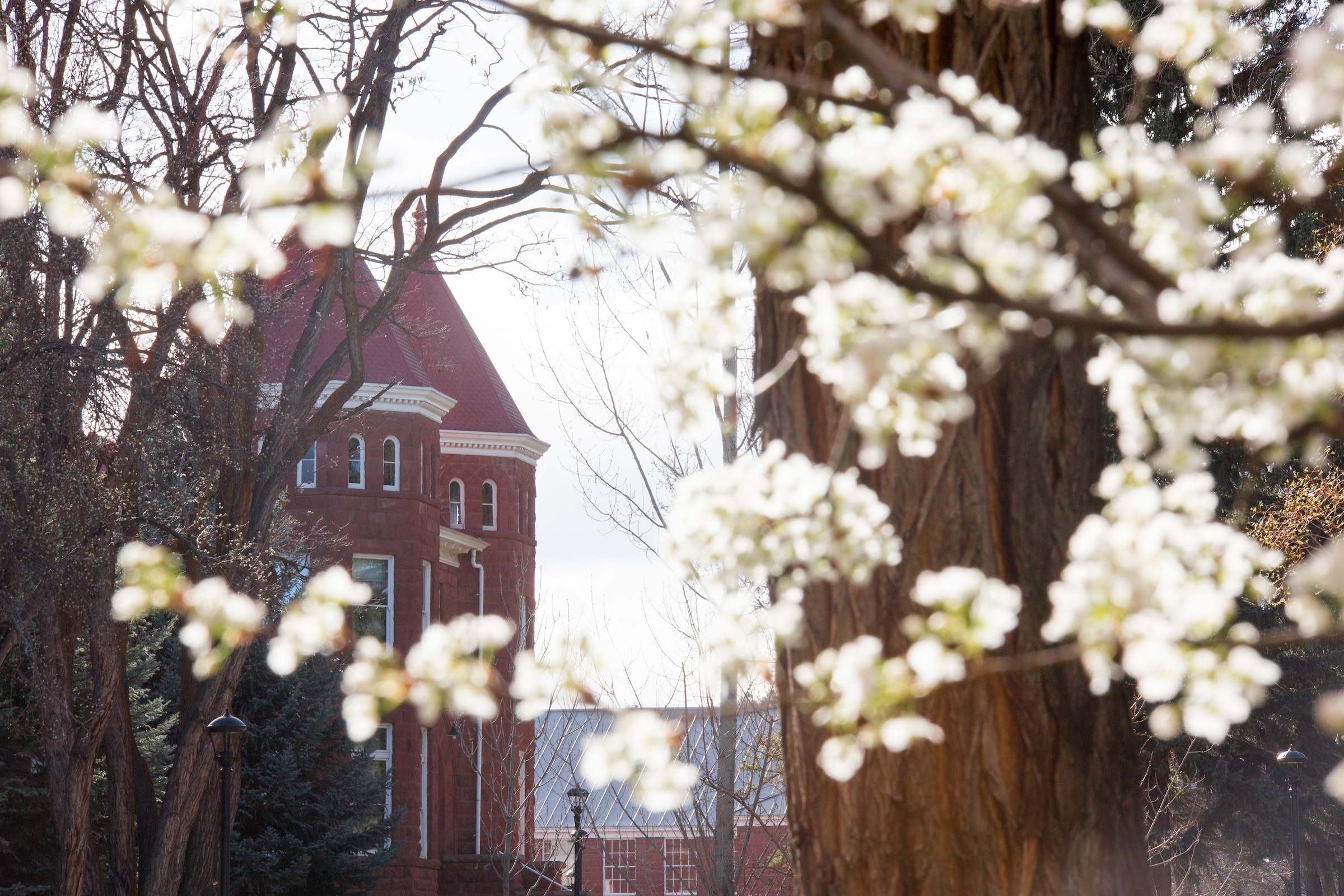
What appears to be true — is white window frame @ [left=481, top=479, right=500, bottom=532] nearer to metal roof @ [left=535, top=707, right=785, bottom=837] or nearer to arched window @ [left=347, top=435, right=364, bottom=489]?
metal roof @ [left=535, top=707, right=785, bottom=837]

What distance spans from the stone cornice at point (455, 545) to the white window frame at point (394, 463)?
197 centimetres

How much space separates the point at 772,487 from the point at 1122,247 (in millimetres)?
1015

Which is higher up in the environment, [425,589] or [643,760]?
[425,589]

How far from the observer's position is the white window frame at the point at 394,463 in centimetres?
2508

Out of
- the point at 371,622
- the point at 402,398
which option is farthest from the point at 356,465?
the point at 371,622

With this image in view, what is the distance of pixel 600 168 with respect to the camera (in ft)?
5.31

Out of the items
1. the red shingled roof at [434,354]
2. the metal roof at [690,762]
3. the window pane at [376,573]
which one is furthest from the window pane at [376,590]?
the metal roof at [690,762]

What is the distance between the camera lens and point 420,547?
2509cm

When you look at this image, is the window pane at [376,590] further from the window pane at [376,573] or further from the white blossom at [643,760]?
the white blossom at [643,760]

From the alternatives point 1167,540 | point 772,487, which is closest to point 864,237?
point 1167,540

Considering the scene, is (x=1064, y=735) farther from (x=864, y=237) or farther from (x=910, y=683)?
(x=864, y=237)

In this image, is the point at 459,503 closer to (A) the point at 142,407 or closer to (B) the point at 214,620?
(A) the point at 142,407

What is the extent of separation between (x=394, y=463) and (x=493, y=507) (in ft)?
16.7

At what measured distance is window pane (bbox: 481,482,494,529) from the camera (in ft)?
98.5
